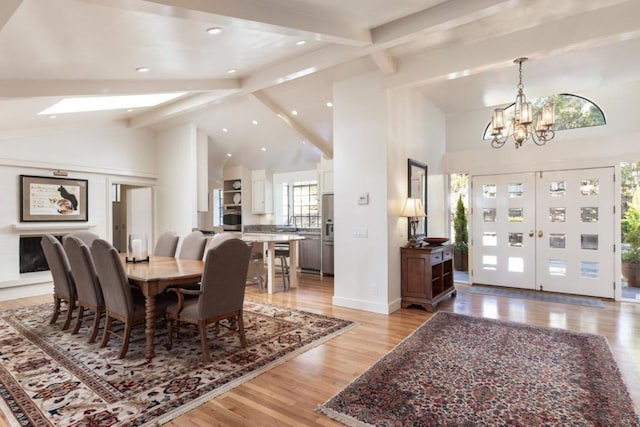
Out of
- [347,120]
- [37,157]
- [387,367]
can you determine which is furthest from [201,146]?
[387,367]

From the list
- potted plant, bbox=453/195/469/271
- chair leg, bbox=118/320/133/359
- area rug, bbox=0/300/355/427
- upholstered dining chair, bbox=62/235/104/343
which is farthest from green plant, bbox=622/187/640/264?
upholstered dining chair, bbox=62/235/104/343

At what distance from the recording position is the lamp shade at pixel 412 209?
4.62 meters

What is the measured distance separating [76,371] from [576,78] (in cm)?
657

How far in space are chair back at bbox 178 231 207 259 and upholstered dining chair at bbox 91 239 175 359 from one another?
1195mm

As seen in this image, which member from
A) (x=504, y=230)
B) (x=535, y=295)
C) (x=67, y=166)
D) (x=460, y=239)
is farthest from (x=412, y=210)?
(x=67, y=166)

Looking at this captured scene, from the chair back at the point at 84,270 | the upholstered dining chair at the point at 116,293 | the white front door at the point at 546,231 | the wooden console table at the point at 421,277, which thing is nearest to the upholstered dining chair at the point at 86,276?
the chair back at the point at 84,270

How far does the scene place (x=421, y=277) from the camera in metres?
4.61

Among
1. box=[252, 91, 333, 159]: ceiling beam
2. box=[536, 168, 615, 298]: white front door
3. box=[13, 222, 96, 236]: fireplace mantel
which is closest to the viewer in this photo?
box=[536, 168, 615, 298]: white front door

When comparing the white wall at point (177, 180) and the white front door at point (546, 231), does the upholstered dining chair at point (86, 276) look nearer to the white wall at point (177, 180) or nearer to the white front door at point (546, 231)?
the white wall at point (177, 180)

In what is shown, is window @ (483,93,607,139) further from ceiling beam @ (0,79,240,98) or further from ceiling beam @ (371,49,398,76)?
ceiling beam @ (0,79,240,98)

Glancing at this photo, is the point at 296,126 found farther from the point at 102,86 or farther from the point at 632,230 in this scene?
the point at 632,230

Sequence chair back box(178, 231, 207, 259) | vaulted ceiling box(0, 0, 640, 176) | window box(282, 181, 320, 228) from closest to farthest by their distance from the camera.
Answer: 1. vaulted ceiling box(0, 0, 640, 176)
2. chair back box(178, 231, 207, 259)
3. window box(282, 181, 320, 228)

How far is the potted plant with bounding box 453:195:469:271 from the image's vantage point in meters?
7.84

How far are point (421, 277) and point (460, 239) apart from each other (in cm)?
393
